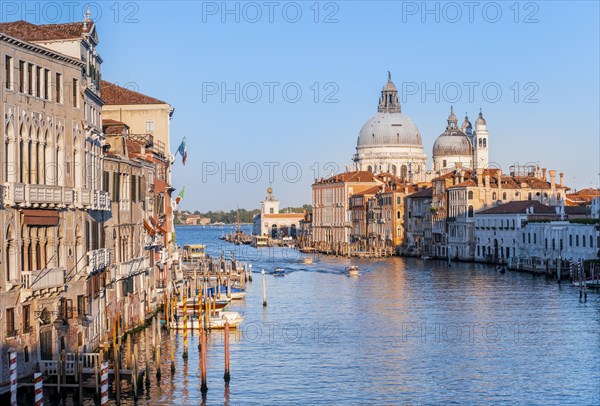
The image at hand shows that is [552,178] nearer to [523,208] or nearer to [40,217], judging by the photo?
[523,208]

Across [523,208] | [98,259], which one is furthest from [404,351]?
[523,208]

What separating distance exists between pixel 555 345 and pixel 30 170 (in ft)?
50.0

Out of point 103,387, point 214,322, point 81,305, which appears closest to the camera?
point 103,387

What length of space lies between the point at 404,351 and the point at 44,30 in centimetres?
1185

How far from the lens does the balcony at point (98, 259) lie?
73.9ft

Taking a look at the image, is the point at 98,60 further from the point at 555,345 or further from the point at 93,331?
the point at 555,345

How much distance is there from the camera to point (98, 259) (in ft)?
76.6

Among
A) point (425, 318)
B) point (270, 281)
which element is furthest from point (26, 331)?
point (270, 281)

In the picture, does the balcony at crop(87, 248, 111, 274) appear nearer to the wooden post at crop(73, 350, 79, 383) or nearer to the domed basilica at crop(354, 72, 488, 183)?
the wooden post at crop(73, 350, 79, 383)

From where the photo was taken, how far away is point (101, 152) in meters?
24.7

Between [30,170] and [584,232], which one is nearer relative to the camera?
[30,170]

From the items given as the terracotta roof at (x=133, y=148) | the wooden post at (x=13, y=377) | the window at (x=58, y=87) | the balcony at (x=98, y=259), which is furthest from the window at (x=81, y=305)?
the terracotta roof at (x=133, y=148)

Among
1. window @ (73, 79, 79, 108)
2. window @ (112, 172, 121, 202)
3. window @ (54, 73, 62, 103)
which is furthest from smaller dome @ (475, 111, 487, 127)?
window @ (54, 73, 62, 103)

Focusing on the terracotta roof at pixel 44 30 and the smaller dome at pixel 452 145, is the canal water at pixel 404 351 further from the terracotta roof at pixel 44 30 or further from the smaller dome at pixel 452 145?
the smaller dome at pixel 452 145
